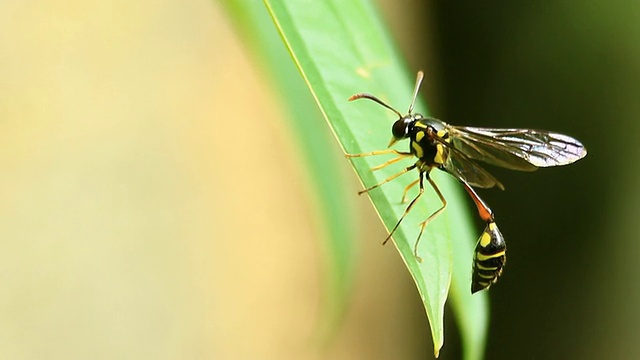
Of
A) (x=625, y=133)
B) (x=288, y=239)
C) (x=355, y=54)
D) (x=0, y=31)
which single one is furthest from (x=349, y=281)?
(x=625, y=133)

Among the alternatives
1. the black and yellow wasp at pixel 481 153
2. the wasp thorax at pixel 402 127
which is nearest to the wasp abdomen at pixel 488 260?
the black and yellow wasp at pixel 481 153

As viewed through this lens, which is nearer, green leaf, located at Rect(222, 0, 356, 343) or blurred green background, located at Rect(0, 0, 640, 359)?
green leaf, located at Rect(222, 0, 356, 343)

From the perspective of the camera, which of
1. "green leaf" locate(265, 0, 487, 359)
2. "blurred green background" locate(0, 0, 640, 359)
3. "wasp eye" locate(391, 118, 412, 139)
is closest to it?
"green leaf" locate(265, 0, 487, 359)

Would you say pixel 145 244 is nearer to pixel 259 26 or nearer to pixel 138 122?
pixel 138 122

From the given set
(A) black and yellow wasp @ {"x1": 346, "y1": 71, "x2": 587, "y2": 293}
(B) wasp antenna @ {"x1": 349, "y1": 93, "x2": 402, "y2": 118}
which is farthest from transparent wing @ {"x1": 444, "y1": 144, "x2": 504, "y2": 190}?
(B) wasp antenna @ {"x1": 349, "y1": 93, "x2": 402, "y2": 118}

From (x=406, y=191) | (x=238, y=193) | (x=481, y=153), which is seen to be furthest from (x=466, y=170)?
(x=238, y=193)

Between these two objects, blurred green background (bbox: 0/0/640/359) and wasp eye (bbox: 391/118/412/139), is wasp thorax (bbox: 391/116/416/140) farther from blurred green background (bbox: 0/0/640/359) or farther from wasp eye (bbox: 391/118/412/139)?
blurred green background (bbox: 0/0/640/359)

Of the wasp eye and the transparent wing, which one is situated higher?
the wasp eye

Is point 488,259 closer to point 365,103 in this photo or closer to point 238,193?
point 365,103
